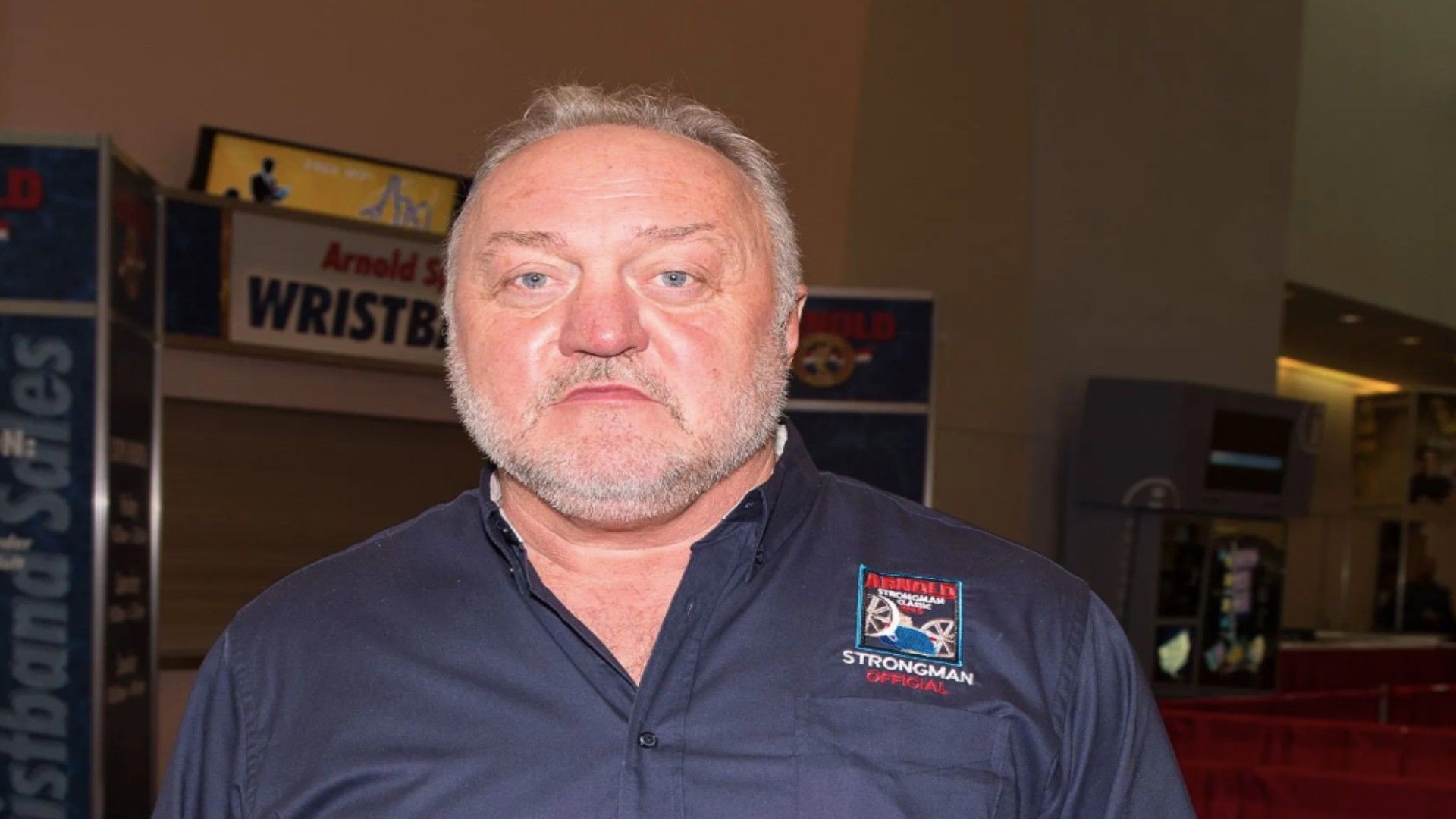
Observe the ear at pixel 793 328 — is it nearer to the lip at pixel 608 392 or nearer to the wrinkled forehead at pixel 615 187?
the wrinkled forehead at pixel 615 187

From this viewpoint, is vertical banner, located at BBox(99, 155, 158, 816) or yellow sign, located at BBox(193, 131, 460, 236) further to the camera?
yellow sign, located at BBox(193, 131, 460, 236)

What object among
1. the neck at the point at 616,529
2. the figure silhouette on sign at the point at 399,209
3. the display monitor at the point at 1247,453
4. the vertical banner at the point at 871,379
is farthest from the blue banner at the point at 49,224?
the display monitor at the point at 1247,453

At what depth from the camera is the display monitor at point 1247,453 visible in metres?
8.18

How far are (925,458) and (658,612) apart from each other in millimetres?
4784

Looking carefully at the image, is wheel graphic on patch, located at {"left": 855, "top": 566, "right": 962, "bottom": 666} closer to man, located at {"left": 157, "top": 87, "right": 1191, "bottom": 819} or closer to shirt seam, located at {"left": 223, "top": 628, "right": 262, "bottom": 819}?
man, located at {"left": 157, "top": 87, "right": 1191, "bottom": 819}

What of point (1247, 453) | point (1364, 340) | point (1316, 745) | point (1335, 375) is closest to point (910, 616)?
point (1316, 745)

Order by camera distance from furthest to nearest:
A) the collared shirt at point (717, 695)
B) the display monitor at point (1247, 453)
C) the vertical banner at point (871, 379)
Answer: the display monitor at point (1247, 453) < the vertical banner at point (871, 379) < the collared shirt at point (717, 695)

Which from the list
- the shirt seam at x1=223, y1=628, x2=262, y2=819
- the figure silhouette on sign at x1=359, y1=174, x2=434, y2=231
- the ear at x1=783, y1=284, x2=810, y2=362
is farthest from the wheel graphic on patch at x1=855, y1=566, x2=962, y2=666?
the figure silhouette on sign at x1=359, y1=174, x2=434, y2=231

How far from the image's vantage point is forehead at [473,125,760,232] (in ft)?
4.79

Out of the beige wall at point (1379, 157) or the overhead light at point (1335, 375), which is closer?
the beige wall at point (1379, 157)

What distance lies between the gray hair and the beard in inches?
6.3

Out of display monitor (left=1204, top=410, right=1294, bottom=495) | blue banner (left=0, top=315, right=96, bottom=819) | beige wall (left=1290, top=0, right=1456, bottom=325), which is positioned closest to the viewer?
blue banner (left=0, top=315, right=96, bottom=819)

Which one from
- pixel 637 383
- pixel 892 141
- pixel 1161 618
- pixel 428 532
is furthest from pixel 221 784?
pixel 1161 618

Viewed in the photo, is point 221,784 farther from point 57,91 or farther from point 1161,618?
point 1161,618
